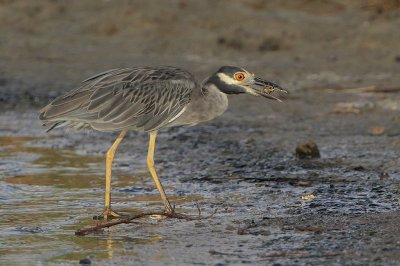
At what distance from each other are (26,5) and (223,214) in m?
11.7

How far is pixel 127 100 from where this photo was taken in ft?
28.6

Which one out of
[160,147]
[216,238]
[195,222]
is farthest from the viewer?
[160,147]

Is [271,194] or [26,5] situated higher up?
[26,5]

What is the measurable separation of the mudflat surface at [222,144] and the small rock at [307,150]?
0.14 metres

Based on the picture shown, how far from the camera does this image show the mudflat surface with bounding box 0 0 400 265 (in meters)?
7.08

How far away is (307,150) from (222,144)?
132cm

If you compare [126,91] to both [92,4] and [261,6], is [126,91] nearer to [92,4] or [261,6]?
[261,6]

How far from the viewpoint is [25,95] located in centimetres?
1452

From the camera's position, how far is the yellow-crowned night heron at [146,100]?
8555 mm

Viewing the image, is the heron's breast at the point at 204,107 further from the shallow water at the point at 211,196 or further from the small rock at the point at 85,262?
the small rock at the point at 85,262

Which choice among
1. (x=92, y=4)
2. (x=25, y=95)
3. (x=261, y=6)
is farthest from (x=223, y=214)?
(x=92, y=4)

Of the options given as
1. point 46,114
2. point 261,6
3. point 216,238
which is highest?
point 261,6

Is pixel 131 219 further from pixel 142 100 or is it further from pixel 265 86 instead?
pixel 265 86

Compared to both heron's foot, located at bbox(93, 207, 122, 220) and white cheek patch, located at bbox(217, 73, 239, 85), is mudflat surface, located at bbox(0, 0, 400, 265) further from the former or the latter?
white cheek patch, located at bbox(217, 73, 239, 85)
